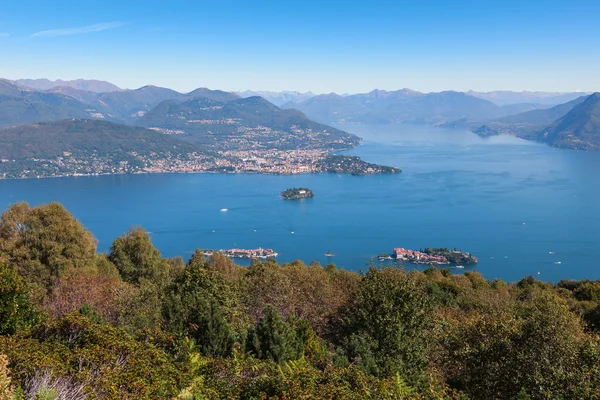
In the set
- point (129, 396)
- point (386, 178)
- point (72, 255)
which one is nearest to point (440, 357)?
point (129, 396)

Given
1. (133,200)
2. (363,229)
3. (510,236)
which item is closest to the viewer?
(510,236)

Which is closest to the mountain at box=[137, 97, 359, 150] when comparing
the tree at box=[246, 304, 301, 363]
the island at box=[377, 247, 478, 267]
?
the island at box=[377, 247, 478, 267]

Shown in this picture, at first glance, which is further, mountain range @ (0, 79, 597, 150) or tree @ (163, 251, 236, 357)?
mountain range @ (0, 79, 597, 150)

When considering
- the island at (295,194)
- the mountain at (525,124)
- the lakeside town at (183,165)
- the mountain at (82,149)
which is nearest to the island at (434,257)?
the island at (295,194)

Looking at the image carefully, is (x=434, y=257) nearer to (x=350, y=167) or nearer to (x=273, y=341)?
(x=273, y=341)

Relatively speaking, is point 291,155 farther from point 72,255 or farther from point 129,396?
point 129,396

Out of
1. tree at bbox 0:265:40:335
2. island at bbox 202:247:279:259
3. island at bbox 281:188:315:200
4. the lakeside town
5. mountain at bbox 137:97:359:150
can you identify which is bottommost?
island at bbox 202:247:279:259

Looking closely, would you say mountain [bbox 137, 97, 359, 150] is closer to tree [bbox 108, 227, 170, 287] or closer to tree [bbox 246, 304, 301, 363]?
tree [bbox 108, 227, 170, 287]

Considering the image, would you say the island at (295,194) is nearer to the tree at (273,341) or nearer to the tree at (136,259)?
the tree at (136,259)
